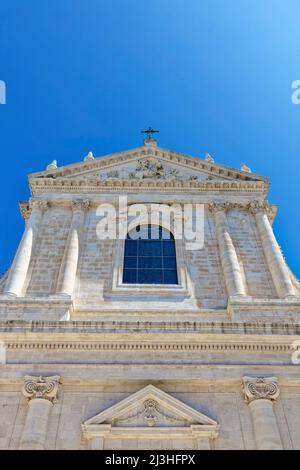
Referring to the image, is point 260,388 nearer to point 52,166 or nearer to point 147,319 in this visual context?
point 147,319

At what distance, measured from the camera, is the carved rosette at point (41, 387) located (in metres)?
12.1

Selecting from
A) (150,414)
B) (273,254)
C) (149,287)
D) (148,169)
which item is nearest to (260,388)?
(150,414)

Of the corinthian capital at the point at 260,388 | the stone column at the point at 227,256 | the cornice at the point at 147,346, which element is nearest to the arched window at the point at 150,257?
the stone column at the point at 227,256

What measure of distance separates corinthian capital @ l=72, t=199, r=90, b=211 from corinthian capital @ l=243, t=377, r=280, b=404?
9498mm

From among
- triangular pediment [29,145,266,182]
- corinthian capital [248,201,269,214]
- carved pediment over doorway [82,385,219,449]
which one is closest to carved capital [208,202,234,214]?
corinthian capital [248,201,269,214]

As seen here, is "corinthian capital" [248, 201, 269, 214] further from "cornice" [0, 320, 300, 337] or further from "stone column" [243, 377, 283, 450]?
"stone column" [243, 377, 283, 450]

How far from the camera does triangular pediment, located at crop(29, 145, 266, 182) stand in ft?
67.9

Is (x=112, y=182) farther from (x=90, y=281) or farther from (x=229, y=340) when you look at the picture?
(x=229, y=340)

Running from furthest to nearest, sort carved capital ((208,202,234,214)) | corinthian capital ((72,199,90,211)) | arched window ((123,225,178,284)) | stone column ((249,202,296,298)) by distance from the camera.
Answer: carved capital ((208,202,234,214)) < corinthian capital ((72,199,90,211)) < arched window ((123,225,178,284)) < stone column ((249,202,296,298))

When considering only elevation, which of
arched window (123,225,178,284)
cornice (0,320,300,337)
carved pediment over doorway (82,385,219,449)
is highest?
arched window (123,225,178,284)

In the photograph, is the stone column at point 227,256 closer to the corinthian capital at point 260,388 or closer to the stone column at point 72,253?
the corinthian capital at point 260,388

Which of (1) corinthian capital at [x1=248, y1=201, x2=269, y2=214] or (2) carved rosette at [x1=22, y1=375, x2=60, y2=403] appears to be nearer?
(2) carved rosette at [x1=22, y1=375, x2=60, y2=403]

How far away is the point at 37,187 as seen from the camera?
784 inches

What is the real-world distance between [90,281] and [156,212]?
452cm
